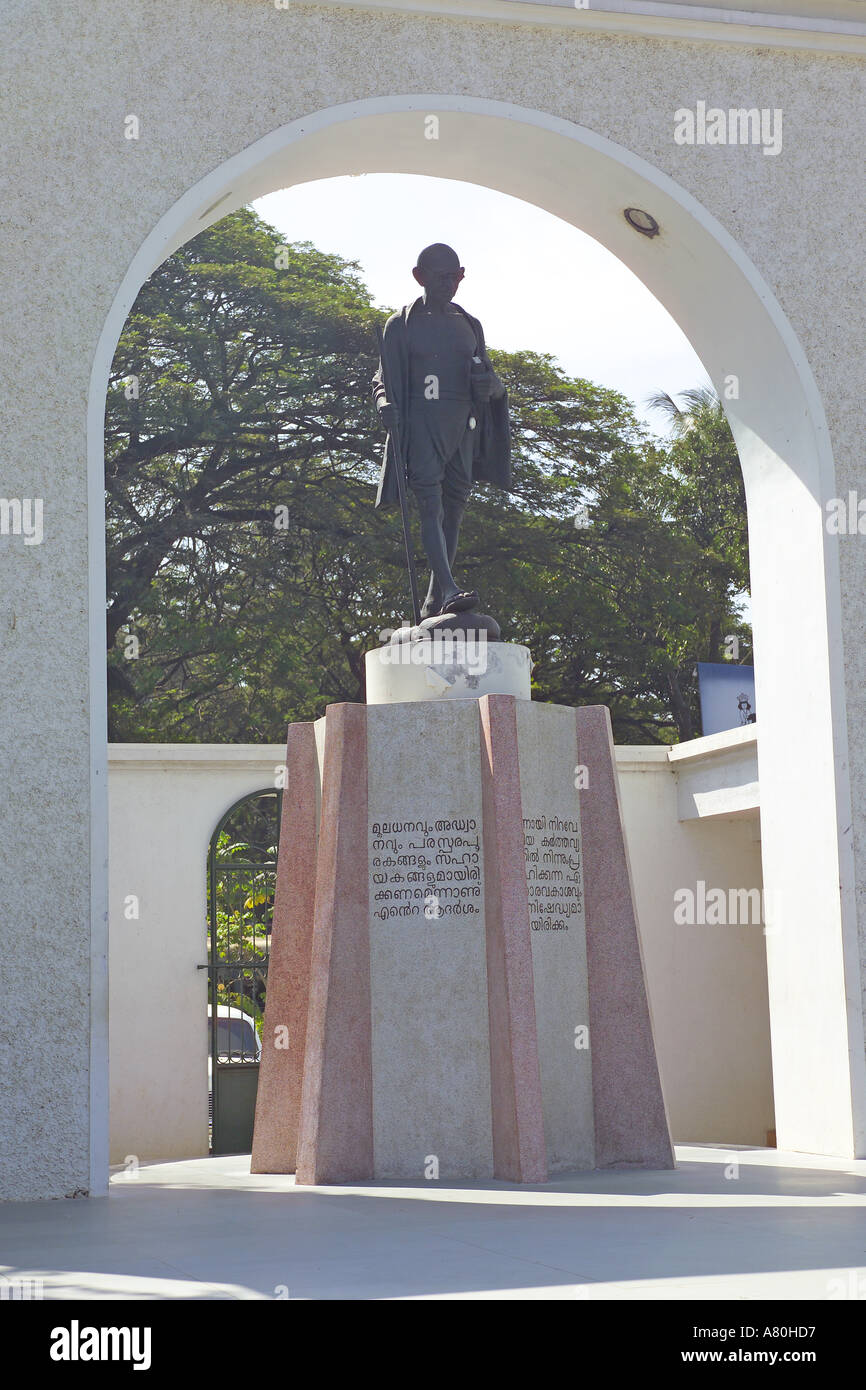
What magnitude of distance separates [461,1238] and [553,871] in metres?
2.54

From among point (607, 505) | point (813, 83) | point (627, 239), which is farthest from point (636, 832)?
point (607, 505)

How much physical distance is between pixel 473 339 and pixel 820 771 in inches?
108

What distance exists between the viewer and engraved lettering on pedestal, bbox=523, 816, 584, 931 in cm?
717

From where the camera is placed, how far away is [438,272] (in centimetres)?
788

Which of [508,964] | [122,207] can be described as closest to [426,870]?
[508,964]

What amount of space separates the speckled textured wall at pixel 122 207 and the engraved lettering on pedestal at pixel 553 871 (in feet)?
4.96

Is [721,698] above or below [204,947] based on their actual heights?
above

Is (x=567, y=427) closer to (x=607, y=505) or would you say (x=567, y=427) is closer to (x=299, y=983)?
(x=607, y=505)

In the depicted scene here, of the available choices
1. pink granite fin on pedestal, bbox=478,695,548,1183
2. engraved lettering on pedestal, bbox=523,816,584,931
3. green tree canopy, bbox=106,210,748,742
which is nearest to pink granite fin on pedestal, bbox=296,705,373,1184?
pink granite fin on pedestal, bbox=478,695,548,1183

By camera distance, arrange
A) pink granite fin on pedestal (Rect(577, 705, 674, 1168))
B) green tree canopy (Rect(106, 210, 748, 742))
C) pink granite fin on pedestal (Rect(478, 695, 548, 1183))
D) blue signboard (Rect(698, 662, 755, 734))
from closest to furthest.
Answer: pink granite fin on pedestal (Rect(478, 695, 548, 1183)), pink granite fin on pedestal (Rect(577, 705, 674, 1168)), blue signboard (Rect(698, 662, 755, 734)), green tree canopy (Rect(106, 210, 748, 742))

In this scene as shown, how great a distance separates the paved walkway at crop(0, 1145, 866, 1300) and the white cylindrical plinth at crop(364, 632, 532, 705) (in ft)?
7.12

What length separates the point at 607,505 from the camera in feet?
65.7

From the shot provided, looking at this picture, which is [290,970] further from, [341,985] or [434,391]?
[434,391]

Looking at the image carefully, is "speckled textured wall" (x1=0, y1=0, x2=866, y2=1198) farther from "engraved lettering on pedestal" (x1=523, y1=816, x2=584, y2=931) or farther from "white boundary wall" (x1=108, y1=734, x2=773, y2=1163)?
"white boundary wall" (x1=108, y1=734, x2=773, y2=1163)
